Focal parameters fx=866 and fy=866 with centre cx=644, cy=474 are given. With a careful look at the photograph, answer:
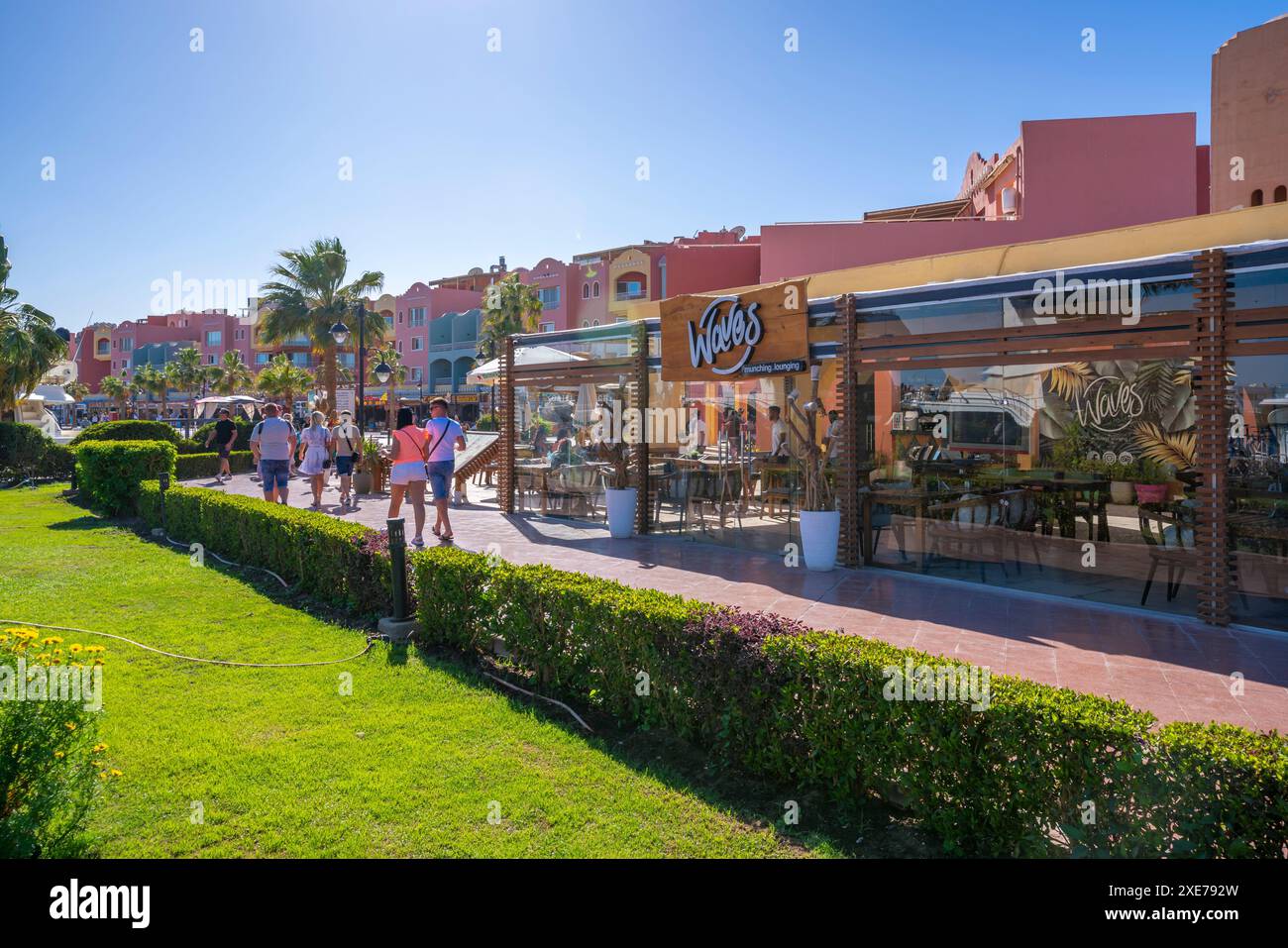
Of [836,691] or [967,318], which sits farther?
[967,318]

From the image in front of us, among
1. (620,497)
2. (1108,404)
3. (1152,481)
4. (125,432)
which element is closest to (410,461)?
(620,497)

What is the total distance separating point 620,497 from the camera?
467 inches

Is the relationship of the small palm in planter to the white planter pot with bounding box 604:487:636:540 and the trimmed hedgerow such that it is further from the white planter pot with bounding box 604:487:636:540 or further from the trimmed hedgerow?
the trimmed hedgerow

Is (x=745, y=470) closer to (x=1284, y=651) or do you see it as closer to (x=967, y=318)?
(x=967, y=318)

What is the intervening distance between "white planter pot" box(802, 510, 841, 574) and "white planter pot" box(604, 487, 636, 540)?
3131mm

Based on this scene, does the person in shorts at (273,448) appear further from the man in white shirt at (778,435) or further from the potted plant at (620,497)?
the man in white shirt at (778,435)

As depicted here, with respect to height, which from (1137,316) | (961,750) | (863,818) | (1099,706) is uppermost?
(1137,316)

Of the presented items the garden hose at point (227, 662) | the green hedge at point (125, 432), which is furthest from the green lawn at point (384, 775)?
the green hedge at point (125, 432)

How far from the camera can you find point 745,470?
14.2 meters

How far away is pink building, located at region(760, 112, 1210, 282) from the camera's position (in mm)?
17859

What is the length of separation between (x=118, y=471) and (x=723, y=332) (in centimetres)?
1093

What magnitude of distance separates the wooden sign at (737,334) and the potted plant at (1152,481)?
4.94 m
